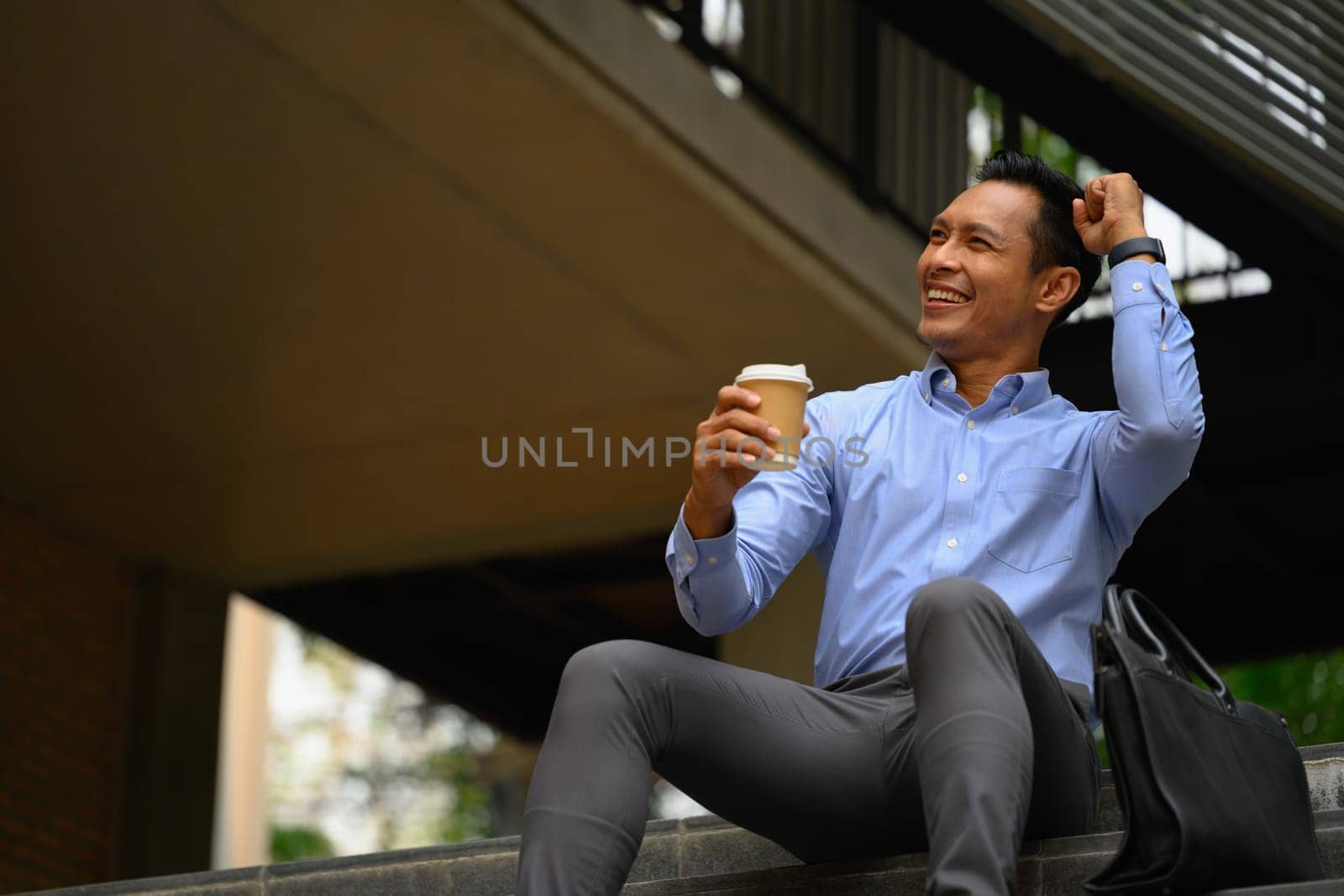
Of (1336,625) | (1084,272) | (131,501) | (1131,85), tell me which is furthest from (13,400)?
(1336,625)

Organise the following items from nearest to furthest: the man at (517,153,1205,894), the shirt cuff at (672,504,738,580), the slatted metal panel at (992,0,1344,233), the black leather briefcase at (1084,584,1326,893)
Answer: the black leather briefcase at (1084,584,1326,893) → the man at (517,153,1205,894) → the shirt cuff at (672,504,738,580) → the slatted metal panel at (992,0,1344,233)

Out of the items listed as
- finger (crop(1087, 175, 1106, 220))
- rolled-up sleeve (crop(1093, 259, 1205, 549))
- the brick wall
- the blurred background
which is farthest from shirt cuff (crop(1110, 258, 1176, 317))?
the brick wall

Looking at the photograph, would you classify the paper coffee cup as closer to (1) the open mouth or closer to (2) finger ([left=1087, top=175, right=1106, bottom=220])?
(1) the open mouth

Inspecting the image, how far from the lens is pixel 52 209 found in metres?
6.04

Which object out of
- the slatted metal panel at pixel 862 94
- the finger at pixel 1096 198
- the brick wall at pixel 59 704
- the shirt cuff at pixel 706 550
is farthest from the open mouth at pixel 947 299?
the brick wall at pixel 59 704

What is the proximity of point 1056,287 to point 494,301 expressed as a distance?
3507mm

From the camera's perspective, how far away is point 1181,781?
236 cm

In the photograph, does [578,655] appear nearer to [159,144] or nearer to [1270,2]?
[1270,2]

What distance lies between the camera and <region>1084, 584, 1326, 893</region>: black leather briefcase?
7.64 ft

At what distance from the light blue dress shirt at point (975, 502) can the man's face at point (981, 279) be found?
7cm

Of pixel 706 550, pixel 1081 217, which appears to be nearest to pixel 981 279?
pixel 1081 217

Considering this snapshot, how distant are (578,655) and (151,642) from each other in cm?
657

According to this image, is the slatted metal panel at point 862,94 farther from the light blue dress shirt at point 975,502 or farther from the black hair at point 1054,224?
the light blue dress shirt at point 975,502

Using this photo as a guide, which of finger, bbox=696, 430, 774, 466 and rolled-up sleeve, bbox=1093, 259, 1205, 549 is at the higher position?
rolled-up sleeve, bbox=1093, 259, 1205, 549
